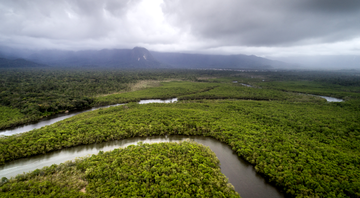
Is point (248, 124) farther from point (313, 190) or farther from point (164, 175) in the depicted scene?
point (164, 175)

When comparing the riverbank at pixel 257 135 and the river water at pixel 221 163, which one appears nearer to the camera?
the river water at pixel 221 163

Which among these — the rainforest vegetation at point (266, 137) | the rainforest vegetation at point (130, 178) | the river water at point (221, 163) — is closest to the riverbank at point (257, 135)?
the rainforest vegetation at point (266, 137)

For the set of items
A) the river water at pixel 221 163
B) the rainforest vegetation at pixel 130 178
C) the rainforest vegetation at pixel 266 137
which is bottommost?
the river water at pixel 221 163

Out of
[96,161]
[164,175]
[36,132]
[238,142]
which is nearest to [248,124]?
[238,142]

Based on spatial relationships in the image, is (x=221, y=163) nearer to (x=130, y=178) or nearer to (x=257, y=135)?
(x=257, y=135)

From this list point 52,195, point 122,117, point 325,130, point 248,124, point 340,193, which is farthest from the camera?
point 122,117

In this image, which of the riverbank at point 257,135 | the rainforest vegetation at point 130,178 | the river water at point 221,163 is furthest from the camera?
the riverbank at point 257,135

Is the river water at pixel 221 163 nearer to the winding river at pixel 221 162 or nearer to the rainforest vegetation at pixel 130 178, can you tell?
the winding river at pixel 221 162

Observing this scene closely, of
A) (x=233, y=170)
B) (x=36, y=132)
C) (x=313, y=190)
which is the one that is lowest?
(x=233, y=170)
